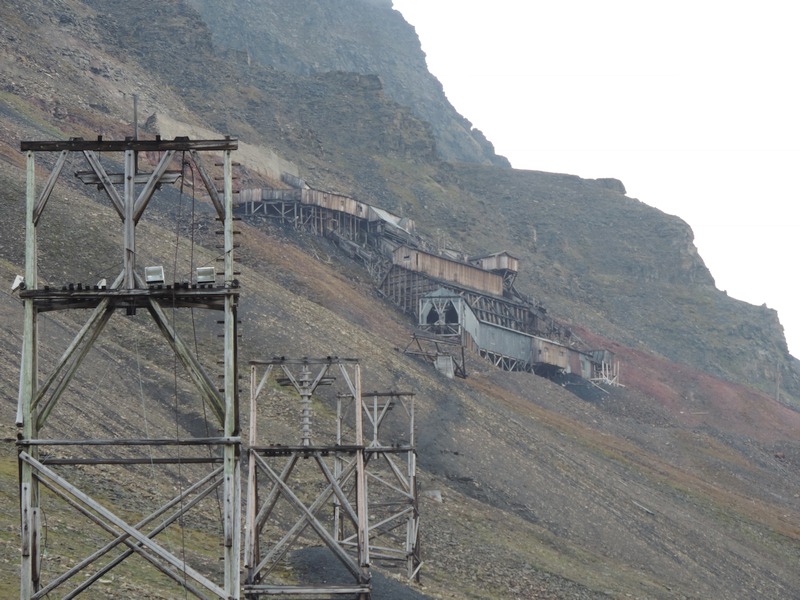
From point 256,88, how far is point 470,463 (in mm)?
96900

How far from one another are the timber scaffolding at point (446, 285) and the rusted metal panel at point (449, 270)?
0.23 ft

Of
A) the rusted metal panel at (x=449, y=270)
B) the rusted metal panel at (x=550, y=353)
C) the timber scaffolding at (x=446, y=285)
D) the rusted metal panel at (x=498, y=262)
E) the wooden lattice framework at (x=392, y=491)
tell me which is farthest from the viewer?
the rusted metal panel at (x=498, y=262)

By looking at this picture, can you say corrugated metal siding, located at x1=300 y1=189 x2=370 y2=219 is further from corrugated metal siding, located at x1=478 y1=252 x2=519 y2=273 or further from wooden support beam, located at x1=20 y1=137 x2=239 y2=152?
wooden support beam, located at x1=20 y1=137 x2=239 y2=152

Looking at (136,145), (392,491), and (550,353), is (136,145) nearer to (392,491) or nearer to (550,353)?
(392,491)

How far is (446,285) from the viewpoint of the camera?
90.1 m

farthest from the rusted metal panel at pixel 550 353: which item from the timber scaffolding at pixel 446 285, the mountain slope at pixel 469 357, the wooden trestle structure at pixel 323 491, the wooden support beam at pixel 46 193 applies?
the wooden support beam at pixel 46 193

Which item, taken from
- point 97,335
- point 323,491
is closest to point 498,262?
point 323,491

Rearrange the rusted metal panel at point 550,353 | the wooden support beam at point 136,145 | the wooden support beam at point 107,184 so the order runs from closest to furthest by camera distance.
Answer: the wooden support beam at point 136,145 < the wooden support beam at point 107,184 < the rusted metal panel at point 550,353

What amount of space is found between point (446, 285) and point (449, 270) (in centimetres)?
311

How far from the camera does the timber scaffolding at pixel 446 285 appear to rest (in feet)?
283

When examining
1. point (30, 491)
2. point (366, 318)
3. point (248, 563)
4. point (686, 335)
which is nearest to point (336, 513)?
point (248, 563)

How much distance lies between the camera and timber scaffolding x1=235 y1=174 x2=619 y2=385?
86.2m

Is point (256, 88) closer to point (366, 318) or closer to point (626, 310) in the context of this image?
point (626, 310)

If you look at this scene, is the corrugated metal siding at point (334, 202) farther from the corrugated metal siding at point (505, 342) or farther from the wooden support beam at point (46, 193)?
the wooden support beam at point (46, 193)
